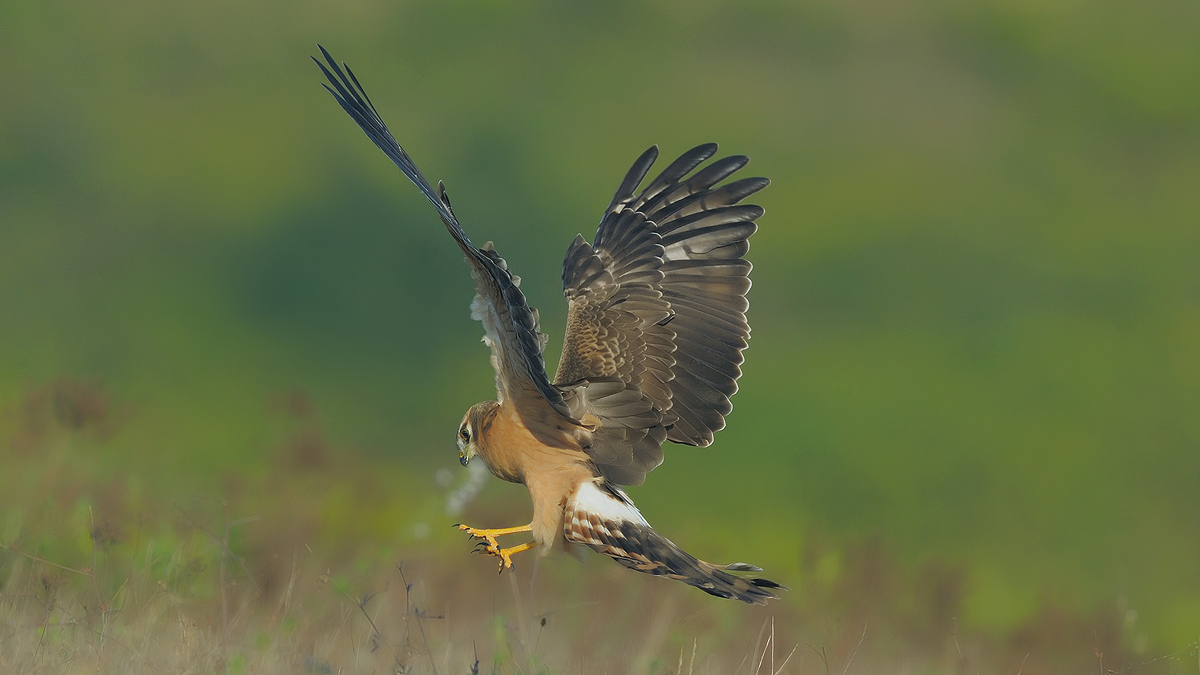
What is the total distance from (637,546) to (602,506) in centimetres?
47

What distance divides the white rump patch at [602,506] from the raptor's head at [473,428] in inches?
23.2

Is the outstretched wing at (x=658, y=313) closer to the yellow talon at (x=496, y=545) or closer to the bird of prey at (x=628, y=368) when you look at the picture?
the bird of prey at (x=628, y=368)

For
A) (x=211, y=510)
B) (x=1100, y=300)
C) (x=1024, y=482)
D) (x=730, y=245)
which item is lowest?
(x=211, y=510)

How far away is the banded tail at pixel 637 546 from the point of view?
18.2 ft

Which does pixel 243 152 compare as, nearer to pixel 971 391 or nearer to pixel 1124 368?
pixel 971 391

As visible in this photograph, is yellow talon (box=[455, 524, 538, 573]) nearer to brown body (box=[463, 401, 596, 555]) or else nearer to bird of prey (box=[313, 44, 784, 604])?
bird of prey (box=[313, 44, 784, 604])

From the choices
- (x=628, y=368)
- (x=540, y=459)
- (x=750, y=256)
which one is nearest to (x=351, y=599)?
(x=540, y=459)

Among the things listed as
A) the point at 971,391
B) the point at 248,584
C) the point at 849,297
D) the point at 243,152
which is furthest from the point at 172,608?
the point at 243,152

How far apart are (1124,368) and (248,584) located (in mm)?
19846

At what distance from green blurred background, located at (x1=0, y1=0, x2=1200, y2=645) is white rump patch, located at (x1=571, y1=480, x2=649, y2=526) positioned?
105 inches

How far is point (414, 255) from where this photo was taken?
2412 centimetres

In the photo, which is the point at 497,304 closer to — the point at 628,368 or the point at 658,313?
the point at 628,368

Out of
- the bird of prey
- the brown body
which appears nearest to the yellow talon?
the bird of prey

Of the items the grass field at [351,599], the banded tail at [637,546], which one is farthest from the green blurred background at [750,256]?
the banded tail at [637,546]
